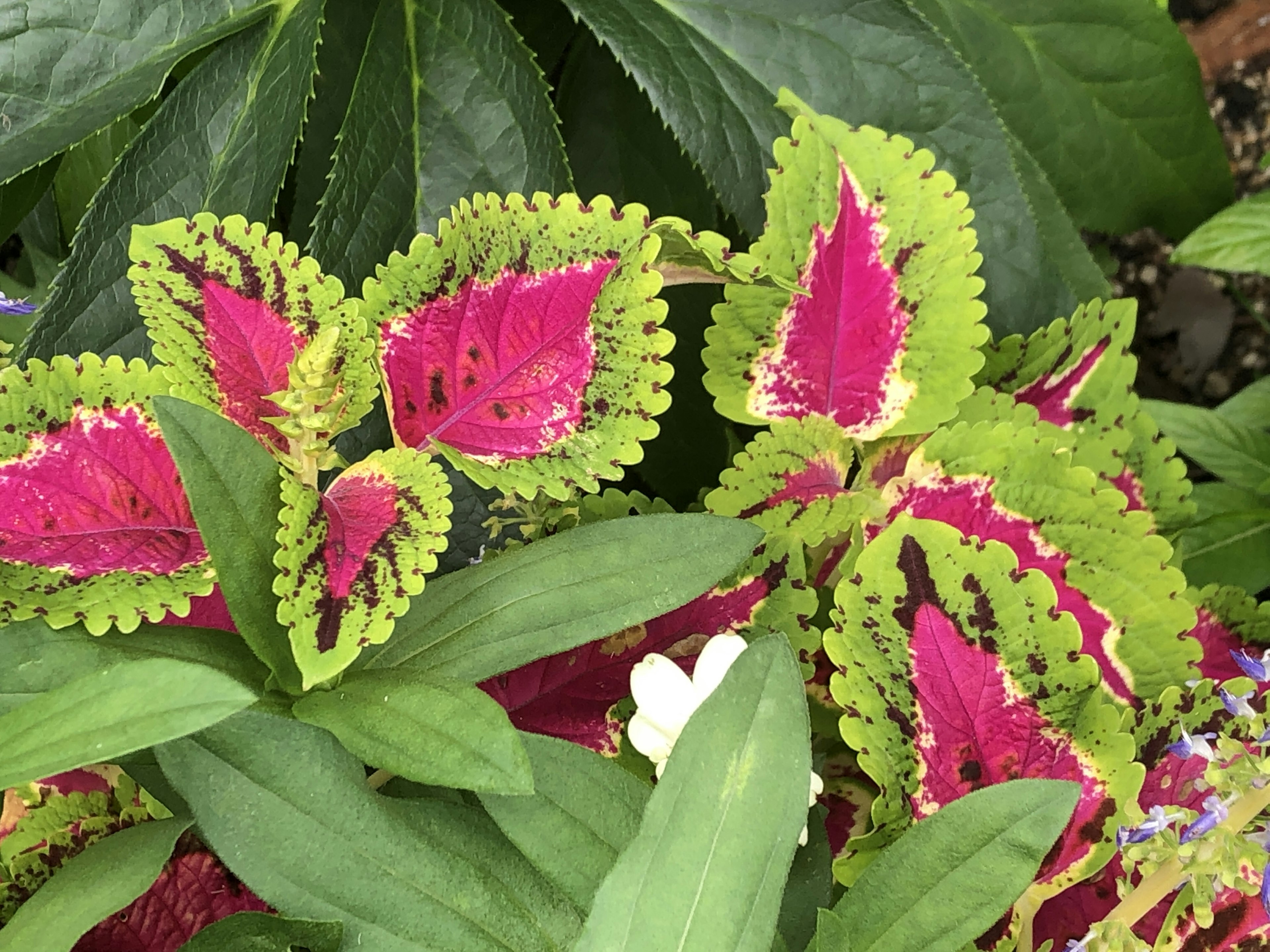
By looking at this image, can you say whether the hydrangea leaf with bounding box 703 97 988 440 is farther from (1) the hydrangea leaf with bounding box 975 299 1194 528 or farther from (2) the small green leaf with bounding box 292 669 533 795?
(2) the small green leaf with bounding box 292 669 533 795

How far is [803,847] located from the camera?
49 centimetres

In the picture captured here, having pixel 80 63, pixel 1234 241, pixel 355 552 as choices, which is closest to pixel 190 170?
pixel 80 63

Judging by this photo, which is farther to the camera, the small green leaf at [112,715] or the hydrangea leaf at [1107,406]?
the hydrangea leaf at [1107,406]

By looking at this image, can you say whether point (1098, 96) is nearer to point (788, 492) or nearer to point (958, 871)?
point (788, 492)

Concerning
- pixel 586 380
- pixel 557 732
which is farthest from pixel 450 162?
pixel 557 732

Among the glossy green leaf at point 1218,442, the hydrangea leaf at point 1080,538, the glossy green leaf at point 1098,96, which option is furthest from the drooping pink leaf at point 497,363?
the glossy green leaf at point 1218,442

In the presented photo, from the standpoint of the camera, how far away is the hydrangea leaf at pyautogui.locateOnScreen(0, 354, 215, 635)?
40 cm

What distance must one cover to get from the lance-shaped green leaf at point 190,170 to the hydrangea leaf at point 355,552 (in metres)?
0.22

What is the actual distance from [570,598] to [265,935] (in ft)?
0.58

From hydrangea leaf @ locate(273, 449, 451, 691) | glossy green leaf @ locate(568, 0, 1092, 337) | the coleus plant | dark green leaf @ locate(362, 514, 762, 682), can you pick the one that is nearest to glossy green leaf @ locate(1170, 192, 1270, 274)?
glossy green leaf @ locate(568, 0, 1092, 337)

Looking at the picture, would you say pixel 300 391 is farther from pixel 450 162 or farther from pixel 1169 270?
pixel 1169 270

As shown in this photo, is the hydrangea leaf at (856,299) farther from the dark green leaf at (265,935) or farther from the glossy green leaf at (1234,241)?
the glossy green leaf at (1234,241)

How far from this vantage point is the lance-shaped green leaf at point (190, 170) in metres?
0.56

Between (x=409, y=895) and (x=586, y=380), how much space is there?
8.9 inches
